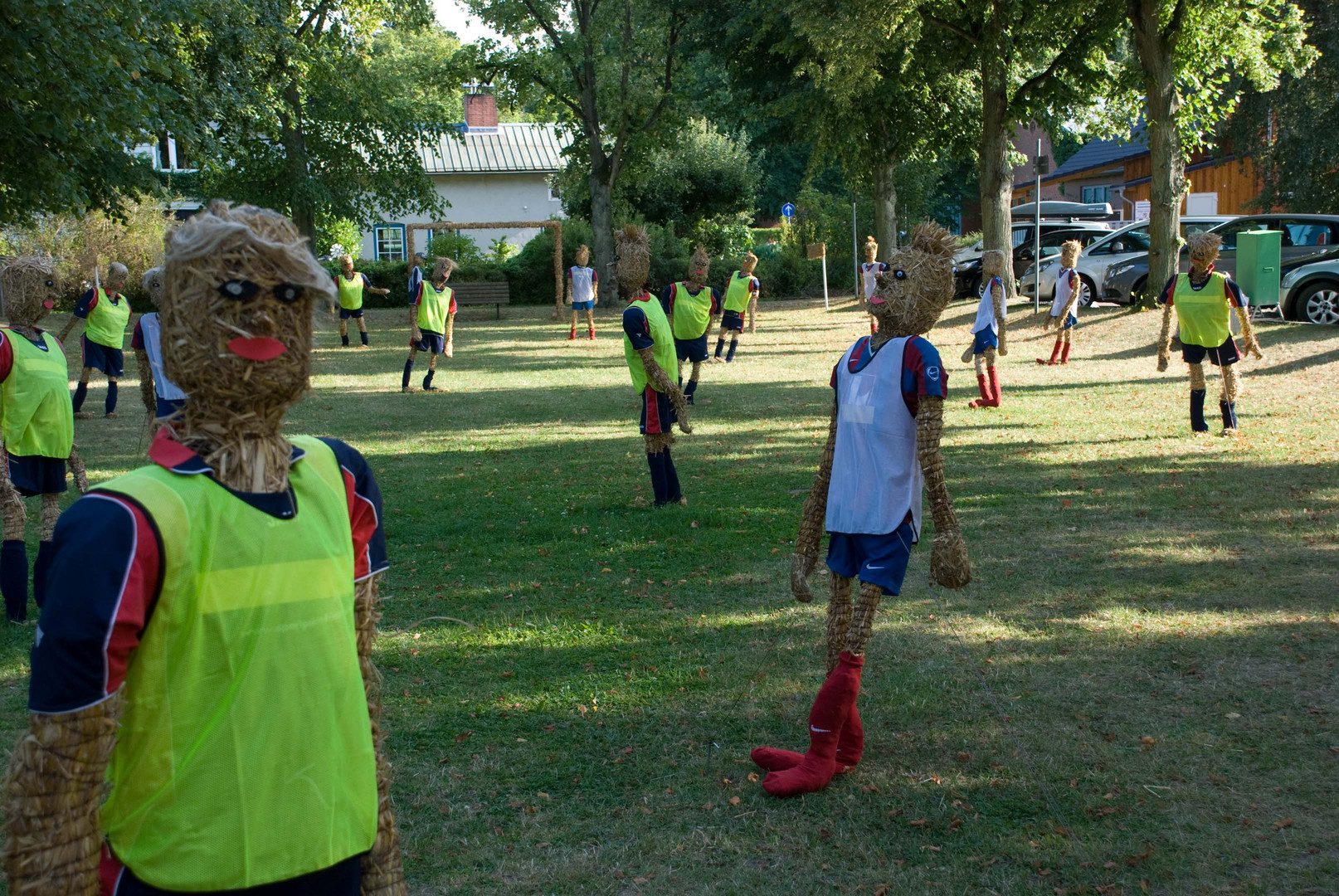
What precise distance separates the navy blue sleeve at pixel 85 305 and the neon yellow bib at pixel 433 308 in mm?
4641

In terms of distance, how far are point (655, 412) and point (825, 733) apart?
493cm

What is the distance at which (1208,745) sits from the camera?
4957 mm

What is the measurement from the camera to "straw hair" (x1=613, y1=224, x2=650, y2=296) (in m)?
9.17

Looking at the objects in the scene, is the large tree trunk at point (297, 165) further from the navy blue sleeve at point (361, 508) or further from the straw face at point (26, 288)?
the navy blue sleeve at point (361, 508)

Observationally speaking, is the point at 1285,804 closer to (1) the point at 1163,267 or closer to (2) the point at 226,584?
(2) the point at 226,584

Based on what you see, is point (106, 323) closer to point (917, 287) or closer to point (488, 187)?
point (917, 287)

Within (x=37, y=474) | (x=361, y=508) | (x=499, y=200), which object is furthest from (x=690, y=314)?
(x=499, y=200)

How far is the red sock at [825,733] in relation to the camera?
4559 mm

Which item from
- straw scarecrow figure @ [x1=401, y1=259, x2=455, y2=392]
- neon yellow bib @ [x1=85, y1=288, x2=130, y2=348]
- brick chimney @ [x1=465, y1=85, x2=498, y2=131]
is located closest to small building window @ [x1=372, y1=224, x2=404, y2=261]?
brick chimney @ [x1=465, y1=85, x2=498, y2=131]

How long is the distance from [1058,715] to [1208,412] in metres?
9.86

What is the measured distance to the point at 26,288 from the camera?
7293 millimetres

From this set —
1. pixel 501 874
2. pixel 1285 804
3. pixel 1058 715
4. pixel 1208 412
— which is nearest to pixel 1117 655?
pixel 1058 715

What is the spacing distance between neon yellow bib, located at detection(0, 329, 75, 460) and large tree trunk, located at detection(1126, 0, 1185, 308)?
64.3ft

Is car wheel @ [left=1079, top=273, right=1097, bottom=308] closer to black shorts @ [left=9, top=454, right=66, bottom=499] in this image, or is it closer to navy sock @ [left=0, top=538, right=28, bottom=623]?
black shorts @ [left=9, top=454, right=66, bottom=499]
